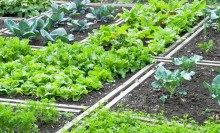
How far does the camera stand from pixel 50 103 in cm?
535

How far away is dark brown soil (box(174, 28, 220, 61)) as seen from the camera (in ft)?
24.3

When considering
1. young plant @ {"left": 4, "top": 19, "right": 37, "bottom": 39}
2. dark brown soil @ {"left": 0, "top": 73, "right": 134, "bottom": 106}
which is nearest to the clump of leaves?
dark brown soil @ {"left": 0, "top": 73, "right": 134, "bottom": 106}

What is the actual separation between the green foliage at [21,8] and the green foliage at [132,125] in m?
5.22

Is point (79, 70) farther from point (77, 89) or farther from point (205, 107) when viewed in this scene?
point (205, 107)

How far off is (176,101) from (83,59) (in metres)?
1.43

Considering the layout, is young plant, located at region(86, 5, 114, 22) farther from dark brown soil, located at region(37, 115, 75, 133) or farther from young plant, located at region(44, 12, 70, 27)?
dark brown soil, located at region(37, 115, 75, 133)

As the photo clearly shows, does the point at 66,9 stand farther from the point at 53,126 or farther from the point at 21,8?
the point at 53,126

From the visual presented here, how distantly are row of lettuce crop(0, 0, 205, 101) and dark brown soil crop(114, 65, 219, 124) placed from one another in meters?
0.47

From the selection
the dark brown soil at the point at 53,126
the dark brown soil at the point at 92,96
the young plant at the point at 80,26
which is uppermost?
the dark brown soil at the point at 53,126

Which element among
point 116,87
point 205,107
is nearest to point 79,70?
point 116,87

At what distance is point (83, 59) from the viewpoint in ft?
22.2

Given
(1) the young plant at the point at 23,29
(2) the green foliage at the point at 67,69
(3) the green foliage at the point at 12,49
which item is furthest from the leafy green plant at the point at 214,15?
(3) the green foliage at the point at 12,49

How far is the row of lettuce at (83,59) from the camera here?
6168 millimetres

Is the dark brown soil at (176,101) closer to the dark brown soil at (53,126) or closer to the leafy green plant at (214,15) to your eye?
the dark brown soil at (53,126)
